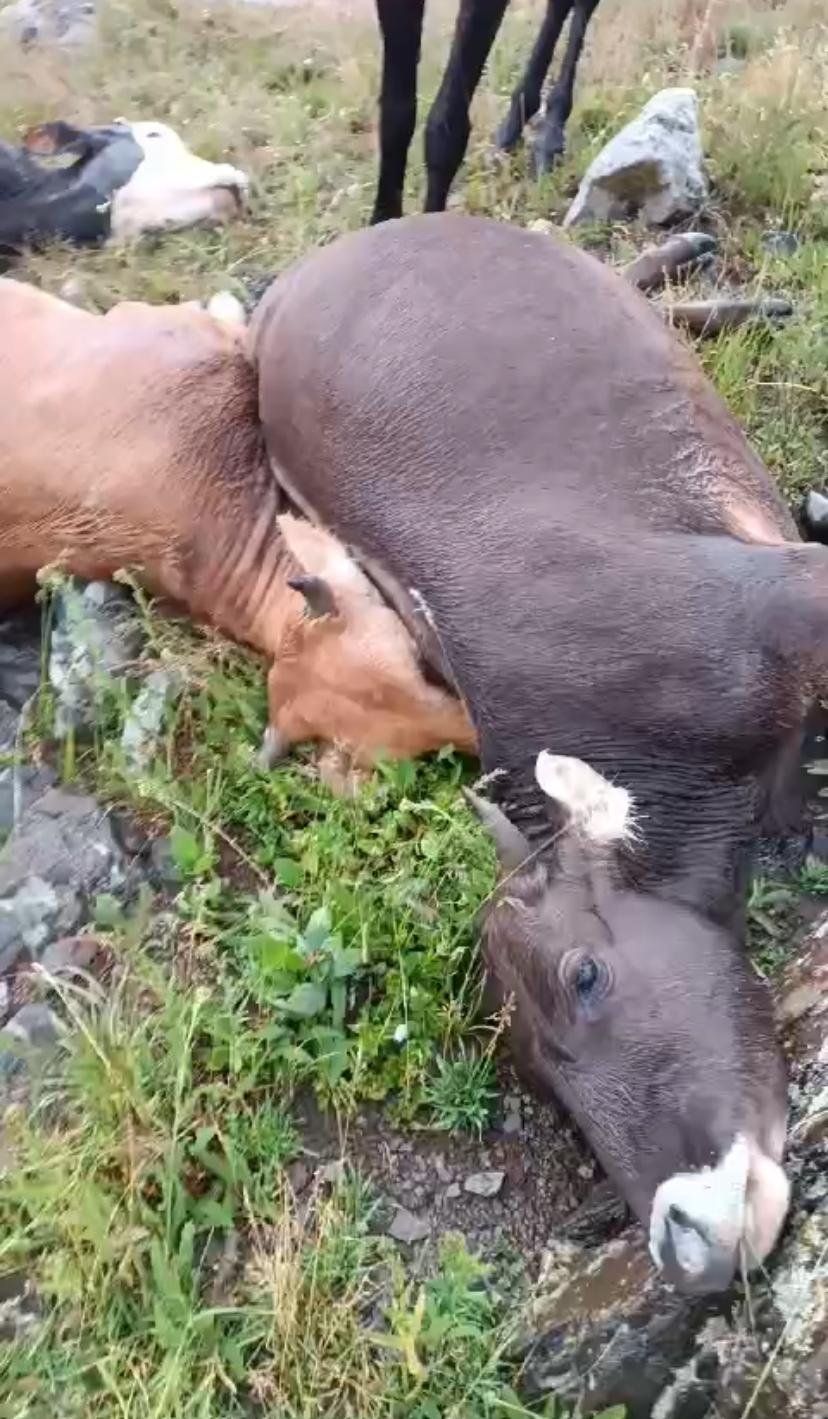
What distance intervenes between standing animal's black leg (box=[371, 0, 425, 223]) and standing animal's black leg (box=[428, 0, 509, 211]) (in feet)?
0.34

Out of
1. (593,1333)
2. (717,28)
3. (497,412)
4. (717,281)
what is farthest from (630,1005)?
(717,28)

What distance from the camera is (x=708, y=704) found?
2949 mm

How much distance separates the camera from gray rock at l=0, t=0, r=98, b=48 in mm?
9188

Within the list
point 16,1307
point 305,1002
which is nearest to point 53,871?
point 305,1002

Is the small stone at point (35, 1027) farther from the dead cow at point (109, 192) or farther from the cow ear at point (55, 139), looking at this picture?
the cow ear at point (55, 139)

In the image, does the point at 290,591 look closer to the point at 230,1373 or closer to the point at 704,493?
the point at 704,493

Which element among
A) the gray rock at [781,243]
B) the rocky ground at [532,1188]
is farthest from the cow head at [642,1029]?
the gray rock at [781,243]

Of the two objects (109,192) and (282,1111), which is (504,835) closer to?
(282,1111)

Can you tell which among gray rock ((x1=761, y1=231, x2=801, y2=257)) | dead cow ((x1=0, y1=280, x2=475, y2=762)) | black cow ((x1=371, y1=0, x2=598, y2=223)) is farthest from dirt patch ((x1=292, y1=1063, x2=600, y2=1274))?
black cow ((x1=371, y1=0, x2=598, y2=223))

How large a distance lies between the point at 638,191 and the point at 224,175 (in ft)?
5.89

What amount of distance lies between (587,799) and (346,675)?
2.87ft

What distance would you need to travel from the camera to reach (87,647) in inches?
154

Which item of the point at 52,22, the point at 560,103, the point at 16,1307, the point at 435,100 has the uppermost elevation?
the point at 435,100

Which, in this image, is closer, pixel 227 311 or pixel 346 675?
pixel 346 675
